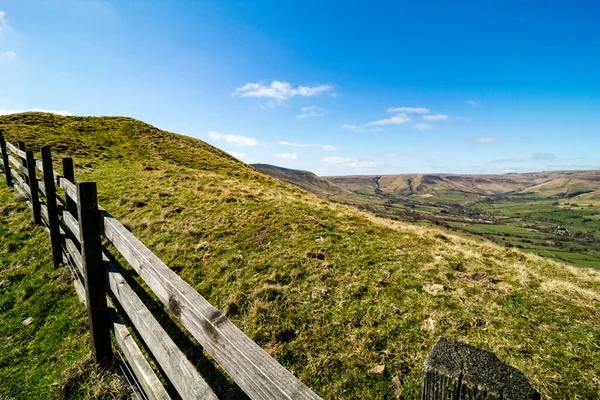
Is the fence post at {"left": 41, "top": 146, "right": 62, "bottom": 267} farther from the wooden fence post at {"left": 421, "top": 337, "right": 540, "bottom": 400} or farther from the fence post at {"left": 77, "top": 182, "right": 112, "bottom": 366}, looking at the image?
the wooden fence post at {"left": 421, "top": 337, "right": 540, "bottom": 400}

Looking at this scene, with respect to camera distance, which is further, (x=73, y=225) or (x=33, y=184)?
(x=33, y=184)

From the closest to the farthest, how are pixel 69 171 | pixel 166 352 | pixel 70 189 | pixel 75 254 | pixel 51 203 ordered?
pixel 166 352, pixel 70 189, pixel 75 254, pixel 69 171, pixel 51 203

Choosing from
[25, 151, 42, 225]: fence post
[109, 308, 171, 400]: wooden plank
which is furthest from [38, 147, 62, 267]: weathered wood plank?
[109, 308, 171, 400]: wooden plank

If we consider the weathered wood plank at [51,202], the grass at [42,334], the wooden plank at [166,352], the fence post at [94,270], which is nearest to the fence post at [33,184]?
the grass at [42,334]

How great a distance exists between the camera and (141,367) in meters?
3.72

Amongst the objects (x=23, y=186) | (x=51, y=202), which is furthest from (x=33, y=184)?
(x=51, y=202)

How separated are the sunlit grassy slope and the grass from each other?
264 centimetres

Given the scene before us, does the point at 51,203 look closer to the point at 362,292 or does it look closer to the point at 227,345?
the point at 227,345

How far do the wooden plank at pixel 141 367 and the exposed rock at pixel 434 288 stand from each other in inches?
255

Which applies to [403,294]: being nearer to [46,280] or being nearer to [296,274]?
[296,274]

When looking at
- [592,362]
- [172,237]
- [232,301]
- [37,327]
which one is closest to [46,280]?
[37,327]

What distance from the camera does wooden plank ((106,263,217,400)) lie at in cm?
247

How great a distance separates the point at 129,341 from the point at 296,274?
4.71 meters

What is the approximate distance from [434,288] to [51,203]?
10.9 m
